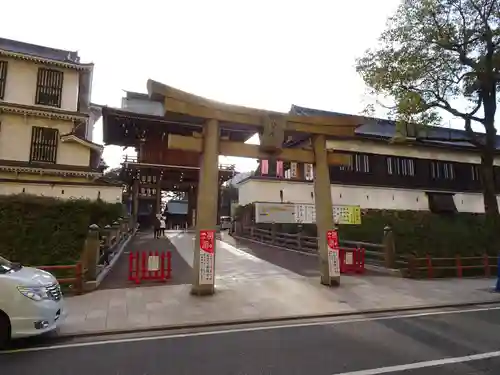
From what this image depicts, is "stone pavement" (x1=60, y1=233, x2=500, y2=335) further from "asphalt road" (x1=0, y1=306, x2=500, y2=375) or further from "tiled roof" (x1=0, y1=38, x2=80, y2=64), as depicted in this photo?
"tiled roof" (x1=0, y1=38, x2=80, y2=64)

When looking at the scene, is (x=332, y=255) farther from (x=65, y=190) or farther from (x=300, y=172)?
(x=65, y=190)

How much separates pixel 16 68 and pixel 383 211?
2682cm

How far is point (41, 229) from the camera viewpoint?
12.6 metres

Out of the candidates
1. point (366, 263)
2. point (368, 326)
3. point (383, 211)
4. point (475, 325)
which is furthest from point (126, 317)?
point (383, 211)

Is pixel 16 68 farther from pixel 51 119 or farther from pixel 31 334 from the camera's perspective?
pixel 31 334

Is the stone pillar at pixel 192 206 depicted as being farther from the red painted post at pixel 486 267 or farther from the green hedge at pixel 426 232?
the red painted post at pixel 486 267

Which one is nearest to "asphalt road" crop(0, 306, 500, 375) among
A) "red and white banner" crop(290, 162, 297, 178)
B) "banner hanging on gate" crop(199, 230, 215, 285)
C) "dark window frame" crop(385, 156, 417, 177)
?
"banner hanging on gate" crop(199, 230, 215, 285)

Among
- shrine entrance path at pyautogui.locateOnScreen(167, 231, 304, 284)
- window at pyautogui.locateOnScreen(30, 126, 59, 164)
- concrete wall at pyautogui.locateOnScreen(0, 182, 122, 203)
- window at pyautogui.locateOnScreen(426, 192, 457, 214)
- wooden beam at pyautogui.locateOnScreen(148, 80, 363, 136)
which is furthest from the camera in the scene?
window at pyautogui.locateOnScreen(426, 192, 457, 214)

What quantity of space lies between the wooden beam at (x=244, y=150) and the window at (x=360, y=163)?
13.1 metres

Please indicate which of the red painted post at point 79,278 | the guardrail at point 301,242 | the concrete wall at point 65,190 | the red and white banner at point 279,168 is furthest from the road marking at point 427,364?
the red and white banner at point 279,168

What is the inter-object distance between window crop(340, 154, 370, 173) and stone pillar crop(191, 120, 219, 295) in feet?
55.6

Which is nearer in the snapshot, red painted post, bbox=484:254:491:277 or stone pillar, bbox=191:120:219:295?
stone pillar, bbox=191:120:219:295

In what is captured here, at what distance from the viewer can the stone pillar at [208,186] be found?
31.6 feet

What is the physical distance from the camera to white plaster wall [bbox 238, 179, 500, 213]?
23.2 meters
